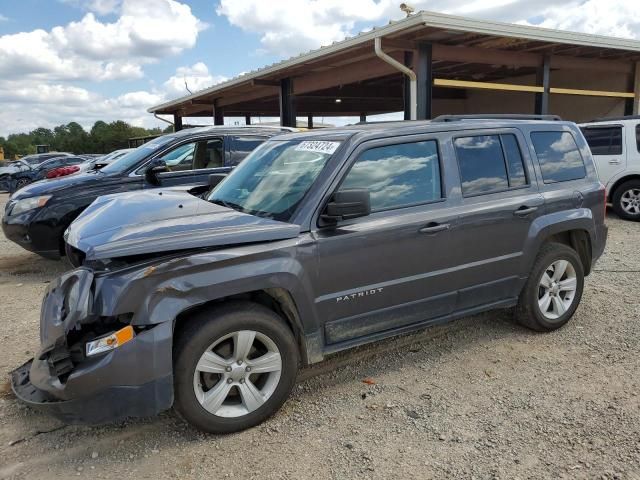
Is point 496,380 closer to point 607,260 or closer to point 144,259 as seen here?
point 144,259

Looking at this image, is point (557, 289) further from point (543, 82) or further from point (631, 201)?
point (543, 82)

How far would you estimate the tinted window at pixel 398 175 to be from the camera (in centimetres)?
347

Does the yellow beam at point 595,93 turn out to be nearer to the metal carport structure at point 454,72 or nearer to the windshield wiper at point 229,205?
the metal carport structure at point 454,72

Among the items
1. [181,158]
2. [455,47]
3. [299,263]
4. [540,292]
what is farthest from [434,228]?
[455,47]

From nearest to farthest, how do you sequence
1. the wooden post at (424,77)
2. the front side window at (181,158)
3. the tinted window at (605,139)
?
the front side window at (181,158), the tinted window at (605,139), the wooden post at (424,77)

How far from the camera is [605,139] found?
9922mm

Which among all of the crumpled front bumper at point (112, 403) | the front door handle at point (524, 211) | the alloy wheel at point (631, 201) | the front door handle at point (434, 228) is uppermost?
the front door handle at point (524, 211)

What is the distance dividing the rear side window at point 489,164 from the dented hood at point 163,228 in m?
1.52

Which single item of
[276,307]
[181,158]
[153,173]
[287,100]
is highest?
[287,100]

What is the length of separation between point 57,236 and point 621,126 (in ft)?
32.2

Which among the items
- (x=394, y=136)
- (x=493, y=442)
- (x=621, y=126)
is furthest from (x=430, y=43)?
(x=493, y=442)

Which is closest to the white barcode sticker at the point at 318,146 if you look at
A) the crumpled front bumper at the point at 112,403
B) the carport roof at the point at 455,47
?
the crumpled front bumper at the point at 112,403

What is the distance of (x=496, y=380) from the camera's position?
11.9 ft

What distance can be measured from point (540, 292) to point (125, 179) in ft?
16.9
